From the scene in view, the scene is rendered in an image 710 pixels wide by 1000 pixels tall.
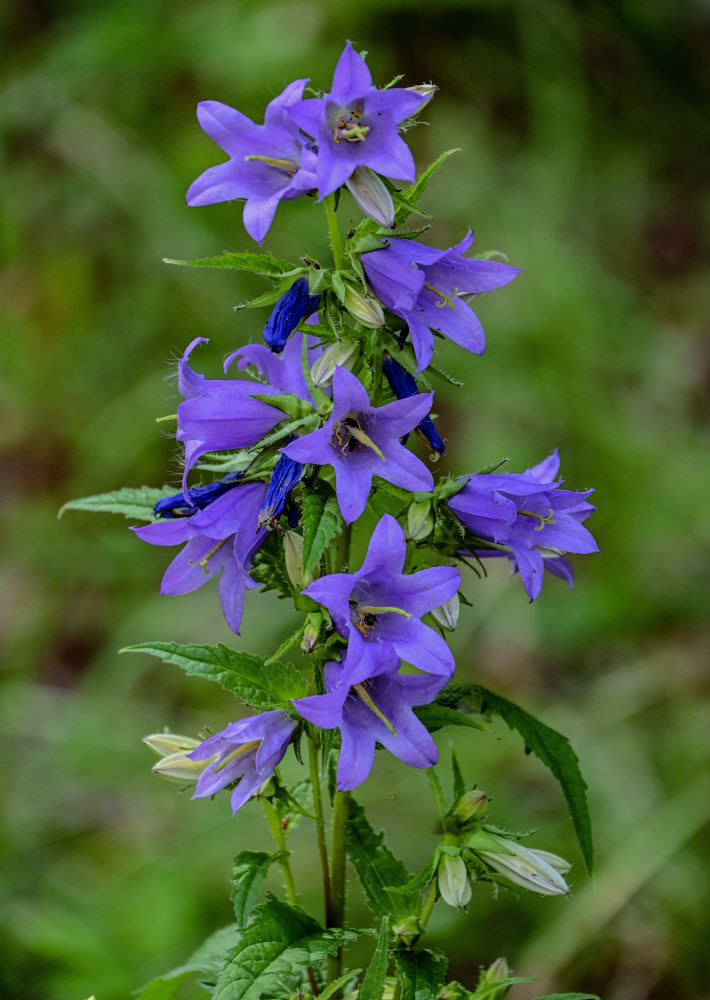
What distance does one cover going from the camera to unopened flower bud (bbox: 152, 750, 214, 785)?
2.06m

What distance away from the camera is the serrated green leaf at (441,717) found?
190cm

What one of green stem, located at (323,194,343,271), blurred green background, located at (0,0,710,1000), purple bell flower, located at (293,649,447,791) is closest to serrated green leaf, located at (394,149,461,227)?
green stem, located at (323,194,343,271)

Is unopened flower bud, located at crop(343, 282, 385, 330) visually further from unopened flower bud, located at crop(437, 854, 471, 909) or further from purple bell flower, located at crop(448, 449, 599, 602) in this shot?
unopened flower bud, located at crop(437, 854, 471, 909)

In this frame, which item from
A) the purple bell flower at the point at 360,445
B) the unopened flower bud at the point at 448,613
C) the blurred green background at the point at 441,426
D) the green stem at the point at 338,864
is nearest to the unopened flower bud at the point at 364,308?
the purple bell flower at the point at 360,445

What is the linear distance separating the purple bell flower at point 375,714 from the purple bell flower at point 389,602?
49 millimetres

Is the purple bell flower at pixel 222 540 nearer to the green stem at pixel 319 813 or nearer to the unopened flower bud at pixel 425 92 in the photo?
the green stem at pixel 319 813

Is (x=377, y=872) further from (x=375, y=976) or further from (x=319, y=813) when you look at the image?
(x=375, y=976)

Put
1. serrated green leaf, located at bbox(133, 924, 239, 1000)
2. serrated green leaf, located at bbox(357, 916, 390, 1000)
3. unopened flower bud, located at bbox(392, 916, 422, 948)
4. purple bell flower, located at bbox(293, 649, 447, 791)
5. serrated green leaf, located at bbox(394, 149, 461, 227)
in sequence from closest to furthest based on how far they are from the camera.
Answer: purple bell flower, located at bbox(293, 649, 447, 791)
serrated green leaf, located at bbox(357, 916, 390, 1000)
serrated green leaf, located at bbox(394, 149, 461, 227)
unopened flower bud, located at bbox(392, 916, 422, 948)
serrated green leaf, located at bbox(133, 924, 239, 1000)

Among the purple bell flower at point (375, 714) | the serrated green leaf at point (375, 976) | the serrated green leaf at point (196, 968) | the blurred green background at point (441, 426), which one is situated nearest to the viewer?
the purple bell flower at point (375, 714)

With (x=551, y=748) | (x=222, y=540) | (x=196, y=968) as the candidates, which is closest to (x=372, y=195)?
(x=222, y=540)

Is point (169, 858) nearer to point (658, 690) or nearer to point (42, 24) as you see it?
point (658, 690)

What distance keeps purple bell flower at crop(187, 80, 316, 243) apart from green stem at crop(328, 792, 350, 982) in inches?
44.6

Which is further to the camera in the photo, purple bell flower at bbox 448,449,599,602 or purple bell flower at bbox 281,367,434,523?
purple bell flower at bbox 448,449,599,602

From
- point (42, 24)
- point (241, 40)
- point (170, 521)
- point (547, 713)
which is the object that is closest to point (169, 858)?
point (547, 713)
